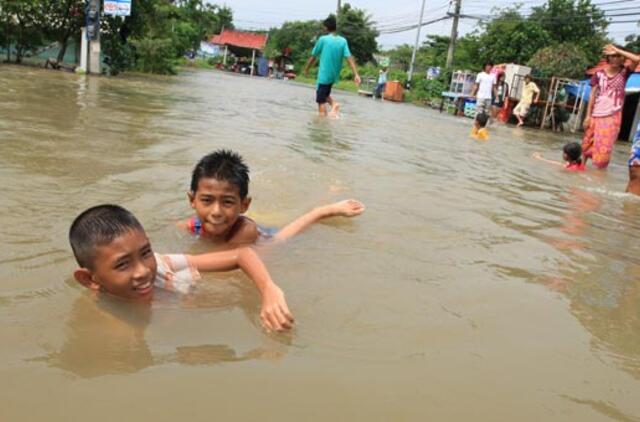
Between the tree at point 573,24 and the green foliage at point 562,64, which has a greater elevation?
the tree at point 573,24

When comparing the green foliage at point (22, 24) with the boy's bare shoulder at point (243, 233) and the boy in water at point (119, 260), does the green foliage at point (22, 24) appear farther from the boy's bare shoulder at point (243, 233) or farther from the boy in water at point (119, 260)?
the boy in water at point (119, 260)

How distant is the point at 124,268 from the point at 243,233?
1.06 m

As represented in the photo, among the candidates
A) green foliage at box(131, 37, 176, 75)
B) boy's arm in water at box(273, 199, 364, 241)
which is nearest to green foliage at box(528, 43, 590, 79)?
green foliage at box(131, 37, 176, 75)

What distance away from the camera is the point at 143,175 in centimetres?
436

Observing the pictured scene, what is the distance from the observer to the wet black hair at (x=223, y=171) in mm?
2904

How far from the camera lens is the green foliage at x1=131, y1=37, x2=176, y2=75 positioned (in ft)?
75.2

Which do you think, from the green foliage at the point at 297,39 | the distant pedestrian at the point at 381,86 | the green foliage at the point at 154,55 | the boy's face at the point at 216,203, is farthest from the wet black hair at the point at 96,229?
the green foliage at the point at 297,39

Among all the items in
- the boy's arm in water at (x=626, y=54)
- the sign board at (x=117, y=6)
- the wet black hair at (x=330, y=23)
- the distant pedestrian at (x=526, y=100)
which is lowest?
the distant pedestrian at (x=526, y=100)

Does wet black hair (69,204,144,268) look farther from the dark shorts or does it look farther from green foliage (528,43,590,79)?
green foliage (528,43,590,79)

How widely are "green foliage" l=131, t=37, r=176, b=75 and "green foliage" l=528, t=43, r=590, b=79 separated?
43.8 feet

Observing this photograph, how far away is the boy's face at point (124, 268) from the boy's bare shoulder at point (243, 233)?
0.93 meters

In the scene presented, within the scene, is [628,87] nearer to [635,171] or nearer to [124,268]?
[635,171]

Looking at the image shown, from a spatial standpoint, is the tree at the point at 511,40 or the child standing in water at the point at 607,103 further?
the tree at the point at 511,40

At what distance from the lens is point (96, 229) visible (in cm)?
210
